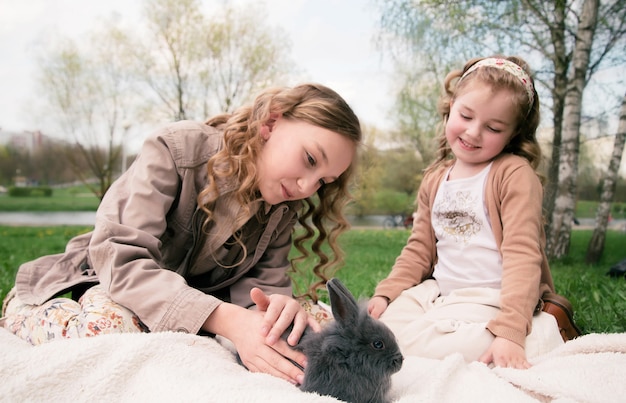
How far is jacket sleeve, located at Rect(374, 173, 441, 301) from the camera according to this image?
8.06 feet

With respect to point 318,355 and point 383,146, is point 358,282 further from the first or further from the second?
point 383,146

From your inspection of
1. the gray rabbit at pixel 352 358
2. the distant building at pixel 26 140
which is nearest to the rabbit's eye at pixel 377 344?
the gray rabbit at pixel 352 358

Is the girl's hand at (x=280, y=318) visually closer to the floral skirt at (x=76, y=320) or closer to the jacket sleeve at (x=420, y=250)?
the floral skirt at (x=76, y=320)

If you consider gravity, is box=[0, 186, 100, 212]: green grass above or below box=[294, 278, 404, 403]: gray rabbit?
below

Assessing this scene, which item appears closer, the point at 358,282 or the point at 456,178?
the point at 456,178

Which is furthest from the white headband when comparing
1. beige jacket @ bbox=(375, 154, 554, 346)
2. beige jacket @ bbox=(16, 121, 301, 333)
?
beige jacket @ bbox=(16, 121, 301, 333)

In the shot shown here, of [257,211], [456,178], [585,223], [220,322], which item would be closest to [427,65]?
[585,223]

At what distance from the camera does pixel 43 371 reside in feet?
4.24

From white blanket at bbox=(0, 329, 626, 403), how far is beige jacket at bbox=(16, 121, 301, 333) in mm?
216

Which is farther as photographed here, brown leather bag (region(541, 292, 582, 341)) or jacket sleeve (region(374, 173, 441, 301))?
Result: jacket sleeve (region(374, 173, 441, 301))

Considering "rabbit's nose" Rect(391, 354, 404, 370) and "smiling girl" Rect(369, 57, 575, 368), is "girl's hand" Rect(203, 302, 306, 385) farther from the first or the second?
"smiling girl" Rect(369, 57, 575, 368)

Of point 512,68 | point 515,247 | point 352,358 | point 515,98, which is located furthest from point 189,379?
point 512,68

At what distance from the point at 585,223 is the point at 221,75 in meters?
9.21

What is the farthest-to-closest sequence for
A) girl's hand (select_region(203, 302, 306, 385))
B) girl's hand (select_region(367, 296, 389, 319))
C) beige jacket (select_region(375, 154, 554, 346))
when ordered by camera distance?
girl's hand (select_region(367, 296, 389, 319))
beige jacket (select_region(375, 154, 554, 346))
girl's hand (select_region(203, 302, 306, 385))
